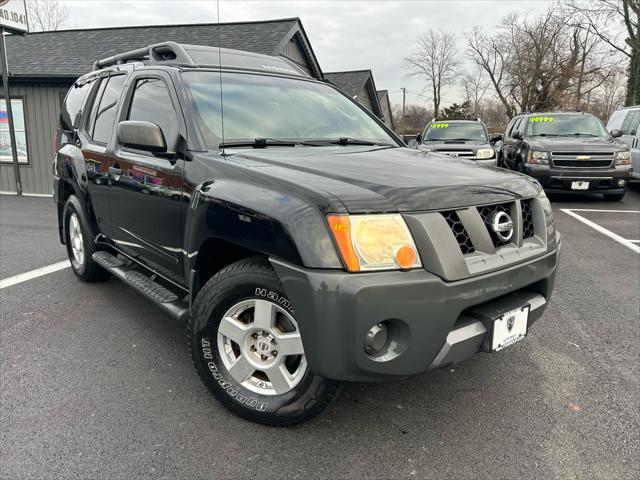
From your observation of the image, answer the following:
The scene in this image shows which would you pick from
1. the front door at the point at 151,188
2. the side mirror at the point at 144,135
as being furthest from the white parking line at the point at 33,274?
the side mirror at the point at 144,135

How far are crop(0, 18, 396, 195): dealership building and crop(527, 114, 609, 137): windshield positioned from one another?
6198mm

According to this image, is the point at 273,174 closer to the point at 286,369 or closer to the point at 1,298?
the point at 286,369

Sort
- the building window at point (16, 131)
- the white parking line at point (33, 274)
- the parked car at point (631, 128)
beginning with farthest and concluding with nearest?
the building window at point (16, 131) → the parked car at point (631, 128) → the white parking line at point (33, 274)

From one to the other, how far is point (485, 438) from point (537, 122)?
31.8 ft

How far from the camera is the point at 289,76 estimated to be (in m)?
3.70

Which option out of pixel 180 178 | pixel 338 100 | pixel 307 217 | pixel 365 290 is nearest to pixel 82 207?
pixel 180 178

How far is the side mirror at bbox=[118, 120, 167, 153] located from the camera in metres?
2.71

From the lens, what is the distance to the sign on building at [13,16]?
35.1 feet

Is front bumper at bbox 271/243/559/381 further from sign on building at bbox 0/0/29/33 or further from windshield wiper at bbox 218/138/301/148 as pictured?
sign on building at bbox 0/0/29/33

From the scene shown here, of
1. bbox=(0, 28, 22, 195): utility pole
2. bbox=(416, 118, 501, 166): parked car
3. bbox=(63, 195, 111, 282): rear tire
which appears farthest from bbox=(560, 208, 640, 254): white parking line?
bbox=(0, 28, 22, 195): utility pole

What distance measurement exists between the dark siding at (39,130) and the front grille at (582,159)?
1111 centimetres

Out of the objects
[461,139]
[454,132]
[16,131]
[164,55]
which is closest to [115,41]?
[16,131]

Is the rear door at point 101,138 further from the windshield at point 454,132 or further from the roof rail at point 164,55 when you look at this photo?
the windshield at point 454,132

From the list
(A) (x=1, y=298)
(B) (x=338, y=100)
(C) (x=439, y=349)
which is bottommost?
(A) (x=1, y=298)
